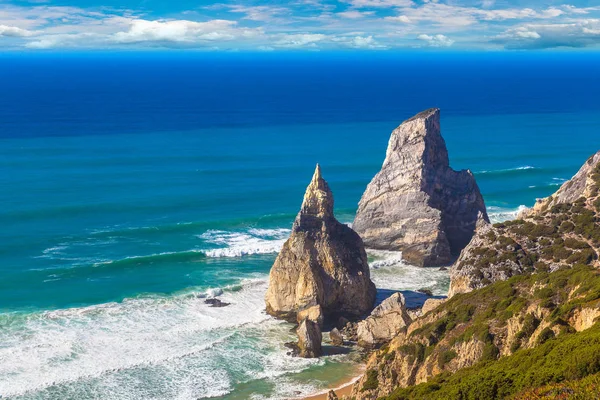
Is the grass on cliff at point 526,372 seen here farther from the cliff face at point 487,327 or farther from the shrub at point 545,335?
the cliff face at point 487,327

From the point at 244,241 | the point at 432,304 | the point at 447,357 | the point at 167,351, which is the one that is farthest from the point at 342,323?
the point at 244,241

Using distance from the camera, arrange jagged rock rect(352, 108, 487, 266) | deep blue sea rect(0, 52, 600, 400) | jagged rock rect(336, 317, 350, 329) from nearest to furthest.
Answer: deep blue sea rect(0, 52, 600, 400) < jagged rock rect(336, 317, 350, 329) < jagged rock rect(352, 108, 487, 266)

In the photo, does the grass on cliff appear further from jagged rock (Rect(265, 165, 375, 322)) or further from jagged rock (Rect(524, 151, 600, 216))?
jagged rock (Rect(524, 151, 600, 216))

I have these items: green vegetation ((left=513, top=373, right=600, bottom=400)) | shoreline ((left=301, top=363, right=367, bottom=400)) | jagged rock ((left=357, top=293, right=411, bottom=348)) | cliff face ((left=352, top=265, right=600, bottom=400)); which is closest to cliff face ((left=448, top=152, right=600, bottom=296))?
jagged rock ((left=357, top=293, right=411, bottom=348))

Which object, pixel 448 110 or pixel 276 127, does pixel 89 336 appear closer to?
pixel 276 127

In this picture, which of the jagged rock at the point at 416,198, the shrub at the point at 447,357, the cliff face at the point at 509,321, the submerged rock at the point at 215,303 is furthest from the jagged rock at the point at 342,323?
the shrub at the point at 447,357
